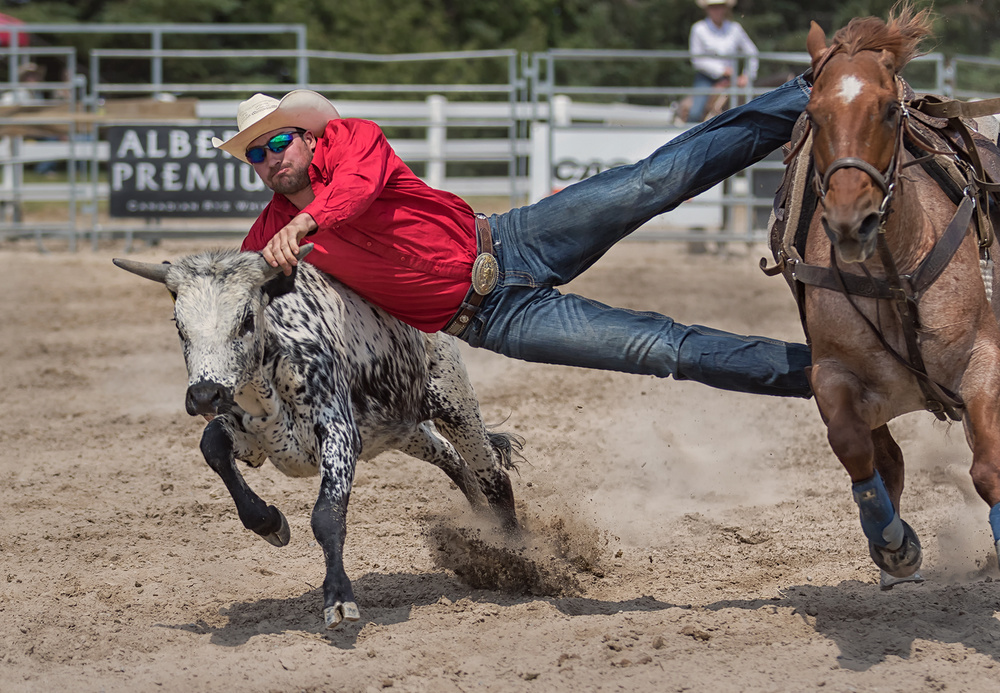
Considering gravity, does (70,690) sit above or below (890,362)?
below

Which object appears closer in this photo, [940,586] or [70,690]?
[70,690]

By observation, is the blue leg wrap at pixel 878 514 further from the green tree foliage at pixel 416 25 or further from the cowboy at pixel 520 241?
the green tree foliage at pixel 416 25

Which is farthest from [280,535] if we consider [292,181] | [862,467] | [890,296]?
[890,296]

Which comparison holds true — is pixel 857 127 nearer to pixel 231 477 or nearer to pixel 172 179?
pixel 231 477

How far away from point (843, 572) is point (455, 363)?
5.62ft

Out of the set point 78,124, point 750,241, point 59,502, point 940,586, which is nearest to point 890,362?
point 940,586

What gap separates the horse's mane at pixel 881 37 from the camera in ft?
11.0

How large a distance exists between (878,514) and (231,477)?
2.11 m

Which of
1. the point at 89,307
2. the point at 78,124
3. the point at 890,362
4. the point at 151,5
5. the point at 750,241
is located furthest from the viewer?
the point at 151,5

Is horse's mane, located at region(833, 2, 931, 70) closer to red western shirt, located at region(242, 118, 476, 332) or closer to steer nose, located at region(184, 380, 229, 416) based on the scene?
red western shirt, located at region(242, 118, 476, 332)

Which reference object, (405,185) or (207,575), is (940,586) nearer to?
(405,185)

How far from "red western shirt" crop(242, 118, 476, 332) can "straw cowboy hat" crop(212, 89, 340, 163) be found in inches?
2.3

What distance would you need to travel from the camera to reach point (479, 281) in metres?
4.10

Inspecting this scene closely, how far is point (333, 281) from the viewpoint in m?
4.23
